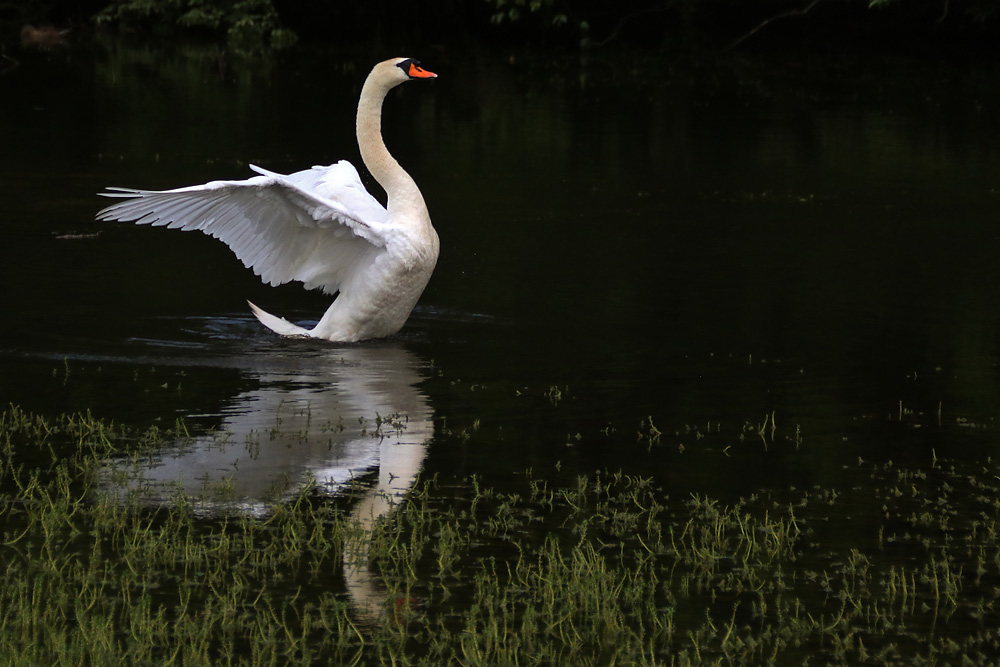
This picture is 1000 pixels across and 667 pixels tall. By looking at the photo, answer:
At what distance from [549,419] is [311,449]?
1435 millimetres

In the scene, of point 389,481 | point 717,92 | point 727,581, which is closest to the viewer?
point 727,581

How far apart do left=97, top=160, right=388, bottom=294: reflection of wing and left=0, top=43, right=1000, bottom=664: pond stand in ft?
1.75

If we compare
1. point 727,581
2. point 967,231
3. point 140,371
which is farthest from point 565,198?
point 727,581

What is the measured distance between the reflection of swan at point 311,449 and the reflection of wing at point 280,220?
0.89 meters

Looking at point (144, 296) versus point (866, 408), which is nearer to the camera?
point (866, 408)

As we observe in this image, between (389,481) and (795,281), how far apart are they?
244 inches

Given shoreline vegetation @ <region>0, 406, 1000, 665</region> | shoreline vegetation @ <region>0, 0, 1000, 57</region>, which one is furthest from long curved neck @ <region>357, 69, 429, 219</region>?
shoreline vegetation @ <region>0, 0, 1000, 57</region>

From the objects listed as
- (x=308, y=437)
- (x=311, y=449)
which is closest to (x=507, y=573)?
(x=311, y=449)

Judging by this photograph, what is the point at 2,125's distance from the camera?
2184cm

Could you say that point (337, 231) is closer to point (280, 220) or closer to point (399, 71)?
point (280, 220)

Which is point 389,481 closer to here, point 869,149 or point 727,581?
point 727,581

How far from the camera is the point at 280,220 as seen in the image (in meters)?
10.3

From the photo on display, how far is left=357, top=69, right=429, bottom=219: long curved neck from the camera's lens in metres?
10.5

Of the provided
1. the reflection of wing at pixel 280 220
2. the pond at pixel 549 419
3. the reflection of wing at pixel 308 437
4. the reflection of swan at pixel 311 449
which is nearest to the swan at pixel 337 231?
the reflection of wing at pixel 280 220
